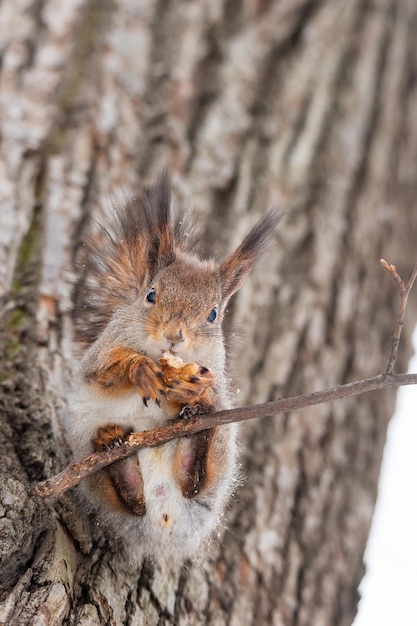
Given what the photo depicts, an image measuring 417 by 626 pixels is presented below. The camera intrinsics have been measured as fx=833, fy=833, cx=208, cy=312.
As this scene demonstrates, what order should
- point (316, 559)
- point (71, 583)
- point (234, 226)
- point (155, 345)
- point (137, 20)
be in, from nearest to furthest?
point (71, 583) → point (155, 345) → point (316, 559) → point (234, 226) → point (137, 20)

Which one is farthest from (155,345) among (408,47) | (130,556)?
(408,47)

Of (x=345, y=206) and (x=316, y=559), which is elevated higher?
(x=345, y=206)

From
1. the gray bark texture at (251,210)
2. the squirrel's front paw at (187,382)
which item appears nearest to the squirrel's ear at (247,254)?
the gray bark texture at (251,210)

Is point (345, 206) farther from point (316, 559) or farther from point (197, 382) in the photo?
point (197, 382)

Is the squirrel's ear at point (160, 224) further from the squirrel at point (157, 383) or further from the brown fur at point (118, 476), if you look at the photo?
the brown fur at point (118, 476)

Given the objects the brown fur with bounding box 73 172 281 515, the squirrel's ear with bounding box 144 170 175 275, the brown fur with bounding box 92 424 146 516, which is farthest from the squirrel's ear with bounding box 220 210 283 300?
the brown fur with bounding box 92 424 146 516

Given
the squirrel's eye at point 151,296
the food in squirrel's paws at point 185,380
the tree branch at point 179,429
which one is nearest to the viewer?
the tree branch at point 179,429

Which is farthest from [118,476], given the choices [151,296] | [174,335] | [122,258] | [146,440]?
[122,258]

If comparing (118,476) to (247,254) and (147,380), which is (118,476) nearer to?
(147,380)
